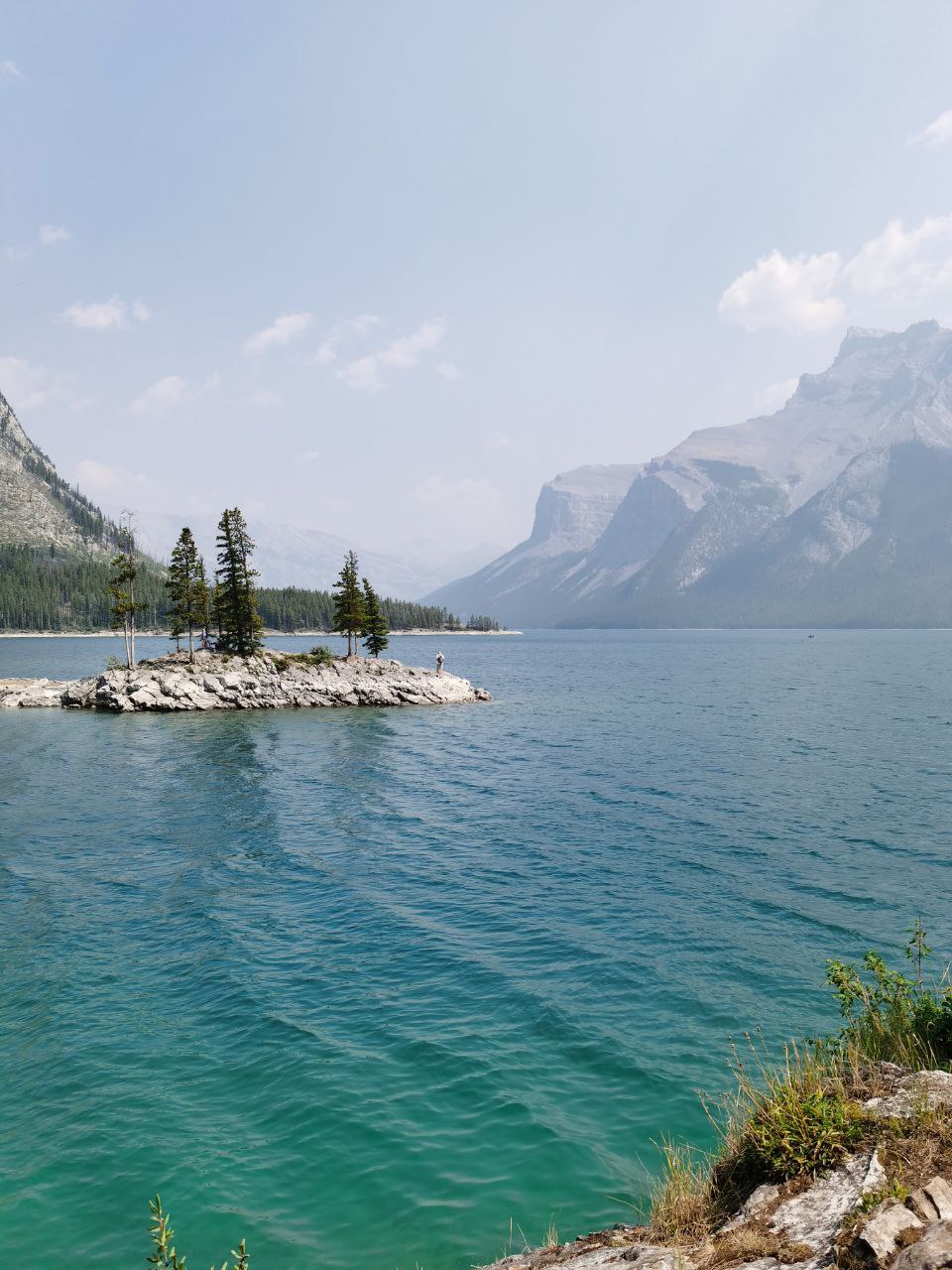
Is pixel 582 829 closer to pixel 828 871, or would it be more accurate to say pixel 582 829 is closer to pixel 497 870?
pixel 497 870

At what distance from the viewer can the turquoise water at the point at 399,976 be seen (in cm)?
1116

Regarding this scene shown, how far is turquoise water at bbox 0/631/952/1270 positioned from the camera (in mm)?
11164

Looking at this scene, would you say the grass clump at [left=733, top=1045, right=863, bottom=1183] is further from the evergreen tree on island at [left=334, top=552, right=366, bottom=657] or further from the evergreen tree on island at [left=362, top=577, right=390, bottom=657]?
the evergreen tree on island at [left=362, top=577, right=390, bottom=657]

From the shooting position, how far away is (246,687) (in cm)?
8131

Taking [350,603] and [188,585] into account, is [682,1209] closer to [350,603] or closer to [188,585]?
[350,603]

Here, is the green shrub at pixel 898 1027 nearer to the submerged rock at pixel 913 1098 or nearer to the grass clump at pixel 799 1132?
Result: the submerged rock at pixel 913 1098

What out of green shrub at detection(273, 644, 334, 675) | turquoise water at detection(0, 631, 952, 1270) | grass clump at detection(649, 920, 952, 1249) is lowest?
turquoise water at detection(0, 631, 952, 1270)

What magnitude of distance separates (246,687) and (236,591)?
566 inches

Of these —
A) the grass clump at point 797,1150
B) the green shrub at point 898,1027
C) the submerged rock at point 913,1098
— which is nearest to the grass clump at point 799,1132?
the grass clump at point 797,1150

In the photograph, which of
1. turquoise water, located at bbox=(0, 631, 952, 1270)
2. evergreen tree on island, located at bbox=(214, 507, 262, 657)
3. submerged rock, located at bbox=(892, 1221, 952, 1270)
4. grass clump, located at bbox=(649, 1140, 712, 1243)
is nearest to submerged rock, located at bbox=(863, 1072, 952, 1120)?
grass clump, located at bbox=(649, 1140, 712, 1243)

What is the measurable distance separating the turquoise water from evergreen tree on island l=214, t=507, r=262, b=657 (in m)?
44.6

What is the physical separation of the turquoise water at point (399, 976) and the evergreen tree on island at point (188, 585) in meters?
48.7

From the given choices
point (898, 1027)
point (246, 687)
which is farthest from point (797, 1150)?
point (246, 687)

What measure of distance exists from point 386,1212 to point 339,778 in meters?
33.5
